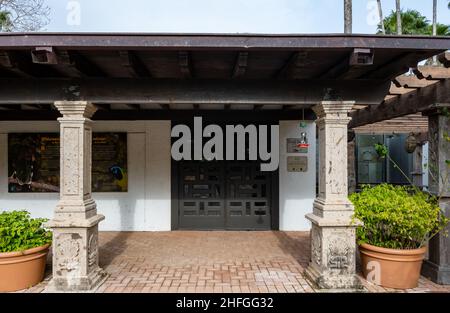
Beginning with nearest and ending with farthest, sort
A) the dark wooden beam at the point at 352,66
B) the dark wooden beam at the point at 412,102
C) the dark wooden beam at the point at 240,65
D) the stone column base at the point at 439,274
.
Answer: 1. the dark wooden beam at the point at 352,66
2. the dark wooden beam at the point at 240,65
3. the dark wooden beam at the point at 412,102
4. the stone column base at the point at 439,274

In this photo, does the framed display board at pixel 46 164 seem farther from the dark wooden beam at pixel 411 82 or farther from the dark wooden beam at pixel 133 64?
the dark wooden beam at pixel 411 82

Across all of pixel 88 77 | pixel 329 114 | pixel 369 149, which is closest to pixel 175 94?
pixel 88 77

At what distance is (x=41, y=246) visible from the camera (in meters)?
3.99

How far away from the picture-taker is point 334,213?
3.87 metres

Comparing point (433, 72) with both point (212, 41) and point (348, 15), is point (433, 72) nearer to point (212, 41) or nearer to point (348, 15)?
point (212, 41)

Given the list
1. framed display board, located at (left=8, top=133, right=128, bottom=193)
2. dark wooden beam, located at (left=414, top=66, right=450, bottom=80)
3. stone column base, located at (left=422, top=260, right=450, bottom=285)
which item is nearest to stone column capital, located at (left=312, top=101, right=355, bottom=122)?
dark wooden beam, located at (left=414, top=66, right=450, bottom=80)

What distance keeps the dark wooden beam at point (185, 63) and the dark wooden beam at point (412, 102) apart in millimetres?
3065

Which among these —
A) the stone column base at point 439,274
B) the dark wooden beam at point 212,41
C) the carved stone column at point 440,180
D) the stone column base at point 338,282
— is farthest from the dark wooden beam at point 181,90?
the stone column base at point 439,274

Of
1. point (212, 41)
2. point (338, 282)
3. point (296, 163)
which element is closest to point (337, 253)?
point (338, 282)

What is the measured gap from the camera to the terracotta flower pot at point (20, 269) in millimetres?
3777

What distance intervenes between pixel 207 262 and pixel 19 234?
254 cm

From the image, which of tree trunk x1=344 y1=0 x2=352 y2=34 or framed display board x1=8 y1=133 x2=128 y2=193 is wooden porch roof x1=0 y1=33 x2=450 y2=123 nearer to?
framed display board x1=8 y1=133 x2=128 y2=193

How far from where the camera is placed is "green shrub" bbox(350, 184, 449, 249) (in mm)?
3873
